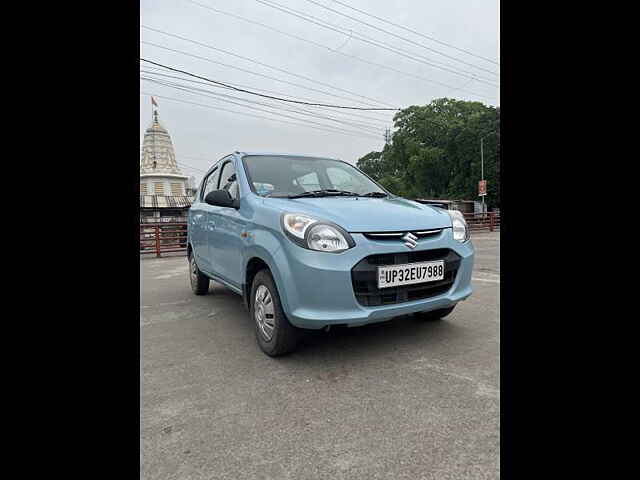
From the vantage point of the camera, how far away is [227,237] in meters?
3.13

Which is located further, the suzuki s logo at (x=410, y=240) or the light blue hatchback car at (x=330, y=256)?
the suzuki s logo at (x=410, y=240)

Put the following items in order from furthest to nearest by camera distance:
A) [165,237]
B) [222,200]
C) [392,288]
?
1. [165,237]
2. [222,200]
3. [392,288]

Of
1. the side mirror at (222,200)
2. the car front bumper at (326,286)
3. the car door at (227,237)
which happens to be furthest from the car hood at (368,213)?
the car door at (227,237)

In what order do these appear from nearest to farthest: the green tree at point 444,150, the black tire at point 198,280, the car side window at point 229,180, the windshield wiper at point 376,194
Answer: the windshield wiper at point 376,194 → the car side window at point 229,180 → the black tire at point 198,280 → the green tree at point 444,150

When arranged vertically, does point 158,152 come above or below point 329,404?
above

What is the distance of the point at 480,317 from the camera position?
3303 millimetres

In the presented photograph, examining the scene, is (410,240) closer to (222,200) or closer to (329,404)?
(329,404)

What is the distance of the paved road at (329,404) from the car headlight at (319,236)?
2.55 ft

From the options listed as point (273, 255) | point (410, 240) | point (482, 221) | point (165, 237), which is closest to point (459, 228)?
point (410, 240)

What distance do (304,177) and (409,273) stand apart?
59.0 inches

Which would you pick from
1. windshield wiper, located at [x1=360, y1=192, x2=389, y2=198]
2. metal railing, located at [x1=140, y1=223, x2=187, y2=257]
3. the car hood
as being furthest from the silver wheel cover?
metal railing, located at [x1=140, y1=223, x2=187, y2=257]

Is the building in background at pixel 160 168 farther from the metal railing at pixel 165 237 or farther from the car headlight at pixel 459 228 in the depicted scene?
the car headlight at pixel 459 228

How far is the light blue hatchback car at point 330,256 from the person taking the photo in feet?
7.01
